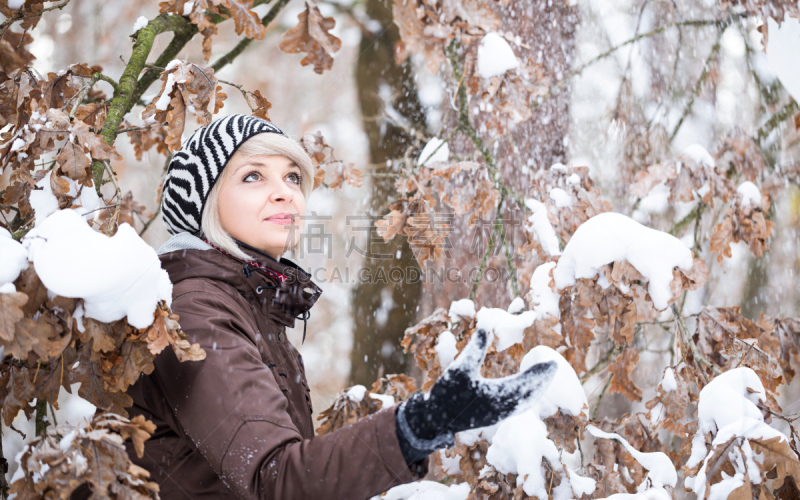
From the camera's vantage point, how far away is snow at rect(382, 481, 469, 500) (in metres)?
2.32

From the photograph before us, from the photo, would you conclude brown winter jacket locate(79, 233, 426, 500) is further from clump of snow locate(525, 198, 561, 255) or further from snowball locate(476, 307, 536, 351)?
clump of snow locate(525, 198, 561, 255)

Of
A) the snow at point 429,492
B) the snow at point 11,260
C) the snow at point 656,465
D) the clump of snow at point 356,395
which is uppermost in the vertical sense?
the snow at point 11,260

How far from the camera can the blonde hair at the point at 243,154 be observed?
1.85 m

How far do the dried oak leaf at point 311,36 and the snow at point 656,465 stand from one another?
6.18 feet

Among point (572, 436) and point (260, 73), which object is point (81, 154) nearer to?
point (572, 436)

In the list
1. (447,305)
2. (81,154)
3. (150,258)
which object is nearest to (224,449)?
(150,258)

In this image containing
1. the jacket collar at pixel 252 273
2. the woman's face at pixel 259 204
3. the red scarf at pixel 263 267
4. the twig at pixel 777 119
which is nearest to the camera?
the jacket collar at pixel 252 273

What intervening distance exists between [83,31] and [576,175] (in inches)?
285

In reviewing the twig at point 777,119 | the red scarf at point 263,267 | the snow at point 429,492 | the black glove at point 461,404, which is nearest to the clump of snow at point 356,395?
the snow at point 429,492

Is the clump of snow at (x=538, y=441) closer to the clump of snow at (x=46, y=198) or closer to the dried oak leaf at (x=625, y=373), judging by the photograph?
the dried oak leaf at (x=625, y=373)

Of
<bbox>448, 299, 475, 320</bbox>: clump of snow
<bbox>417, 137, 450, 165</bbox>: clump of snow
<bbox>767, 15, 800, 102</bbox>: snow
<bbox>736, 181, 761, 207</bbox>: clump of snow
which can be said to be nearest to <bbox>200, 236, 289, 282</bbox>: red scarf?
<bbox>448, 299, 475, 320</bbox>: clump of snow

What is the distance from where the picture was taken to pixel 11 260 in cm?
117

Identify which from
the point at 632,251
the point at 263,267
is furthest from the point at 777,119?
the point at 263,267

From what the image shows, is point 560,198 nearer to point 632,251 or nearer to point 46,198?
point 632,251
